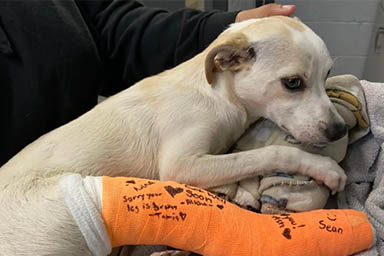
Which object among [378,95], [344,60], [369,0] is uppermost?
[378,95]

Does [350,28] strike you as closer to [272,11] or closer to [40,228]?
[272,11]

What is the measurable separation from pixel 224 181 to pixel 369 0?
2.18 m

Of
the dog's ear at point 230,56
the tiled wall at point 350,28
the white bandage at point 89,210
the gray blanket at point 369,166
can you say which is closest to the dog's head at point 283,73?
the dog's ear at point 230,56

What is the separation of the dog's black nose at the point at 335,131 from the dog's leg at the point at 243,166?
6 cm

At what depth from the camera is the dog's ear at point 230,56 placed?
4.01ft

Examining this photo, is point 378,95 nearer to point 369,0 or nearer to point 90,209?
point 90,209

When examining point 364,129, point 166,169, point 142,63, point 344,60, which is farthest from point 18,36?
point 344,60

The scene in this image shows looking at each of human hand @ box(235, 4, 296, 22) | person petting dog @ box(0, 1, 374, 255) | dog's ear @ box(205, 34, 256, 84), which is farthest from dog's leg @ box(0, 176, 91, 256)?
human hand @ box(235, 4, 296, 22)

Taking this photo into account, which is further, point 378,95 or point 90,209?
point 378,95

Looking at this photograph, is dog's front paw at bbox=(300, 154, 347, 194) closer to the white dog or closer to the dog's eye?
the white dog

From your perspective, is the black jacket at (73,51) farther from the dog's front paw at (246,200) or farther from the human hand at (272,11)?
the dog's front paw at (246,200)

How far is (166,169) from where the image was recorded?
1.21 meters

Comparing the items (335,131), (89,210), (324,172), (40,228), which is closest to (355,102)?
(335,131)

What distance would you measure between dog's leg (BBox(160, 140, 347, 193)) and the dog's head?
3.3 inches
